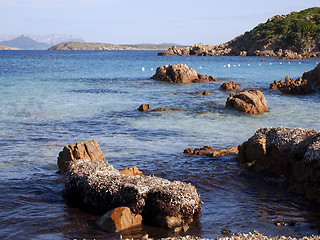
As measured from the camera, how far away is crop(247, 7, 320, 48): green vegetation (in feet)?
412

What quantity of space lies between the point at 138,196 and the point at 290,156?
16.8ft

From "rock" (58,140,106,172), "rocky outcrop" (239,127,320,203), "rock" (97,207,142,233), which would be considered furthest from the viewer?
"rock" (58,140,106,172)

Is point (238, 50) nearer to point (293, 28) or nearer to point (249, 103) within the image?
point (293, 28)

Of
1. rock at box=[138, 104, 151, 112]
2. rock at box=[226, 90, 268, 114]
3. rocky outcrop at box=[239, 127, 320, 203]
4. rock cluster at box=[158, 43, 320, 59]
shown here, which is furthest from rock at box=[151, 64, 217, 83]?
rock cluster at box=[158, 43, 320, 59]

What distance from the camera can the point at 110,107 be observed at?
26359 mm

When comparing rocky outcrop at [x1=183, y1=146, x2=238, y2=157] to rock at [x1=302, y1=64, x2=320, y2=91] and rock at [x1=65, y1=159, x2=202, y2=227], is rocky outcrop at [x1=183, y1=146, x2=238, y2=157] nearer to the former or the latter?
rock at [x1=65, y1=159, x2=202, y2=227]

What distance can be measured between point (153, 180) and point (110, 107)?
17.5m

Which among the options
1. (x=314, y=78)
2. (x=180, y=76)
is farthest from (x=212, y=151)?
(x=180, y=76)

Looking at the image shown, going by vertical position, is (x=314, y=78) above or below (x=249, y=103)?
above

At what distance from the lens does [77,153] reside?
12070 millimetres

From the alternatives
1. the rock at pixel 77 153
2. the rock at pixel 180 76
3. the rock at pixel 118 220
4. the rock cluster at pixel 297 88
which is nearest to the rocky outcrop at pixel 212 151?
the rock at pixel 77 153

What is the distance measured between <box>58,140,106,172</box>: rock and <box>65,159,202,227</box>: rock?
7.23 feet

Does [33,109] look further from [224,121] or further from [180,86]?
[180,86]

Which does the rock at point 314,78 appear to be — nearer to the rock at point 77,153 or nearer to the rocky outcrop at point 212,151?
the rocky outcrop at point 212,151
